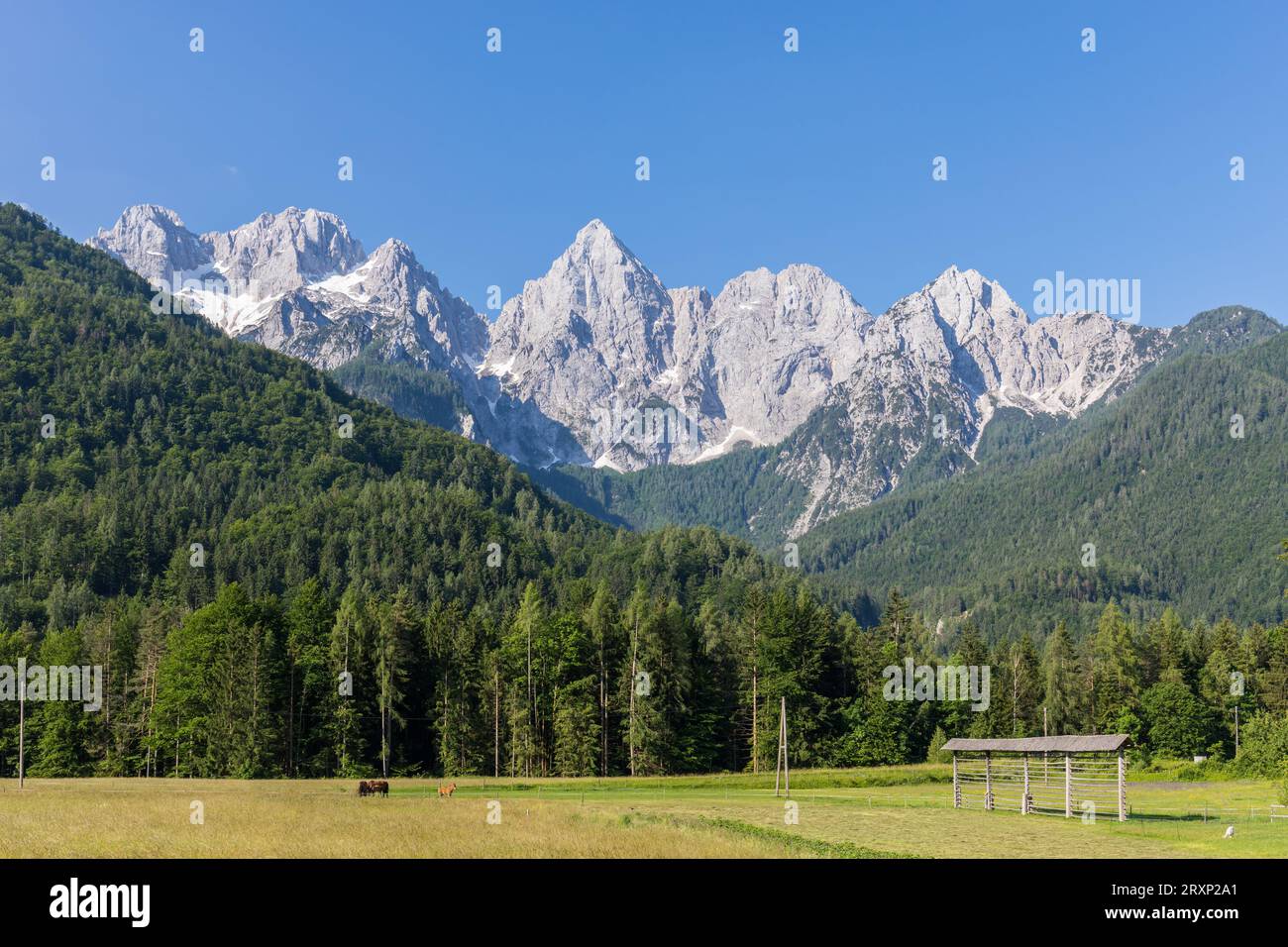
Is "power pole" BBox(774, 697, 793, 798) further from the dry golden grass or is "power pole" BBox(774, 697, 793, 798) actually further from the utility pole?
the dry golden grass

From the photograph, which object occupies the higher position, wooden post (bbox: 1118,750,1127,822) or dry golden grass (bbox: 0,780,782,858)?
dry golden grass (bbox: 0,780,782,858)

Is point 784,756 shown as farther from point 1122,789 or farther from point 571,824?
point 571,824

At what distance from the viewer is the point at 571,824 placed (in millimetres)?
48500

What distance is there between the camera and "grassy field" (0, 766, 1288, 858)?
3800 cm

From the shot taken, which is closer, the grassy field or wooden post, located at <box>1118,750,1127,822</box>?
the grassy field

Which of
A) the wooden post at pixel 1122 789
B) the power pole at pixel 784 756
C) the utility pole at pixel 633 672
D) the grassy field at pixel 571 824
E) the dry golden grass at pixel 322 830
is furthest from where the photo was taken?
the utility pole at pixel 633 672

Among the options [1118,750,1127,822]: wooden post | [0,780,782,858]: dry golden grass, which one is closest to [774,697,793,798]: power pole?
[1118,750,1127,822]: wooden post

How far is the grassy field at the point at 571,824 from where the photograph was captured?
38.0m

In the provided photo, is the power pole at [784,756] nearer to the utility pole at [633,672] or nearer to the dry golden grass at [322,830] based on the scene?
the utility pole at [633,672]

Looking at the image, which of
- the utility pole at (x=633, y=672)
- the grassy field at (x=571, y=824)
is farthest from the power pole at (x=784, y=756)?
the utility pole at (x=633, y=672)
